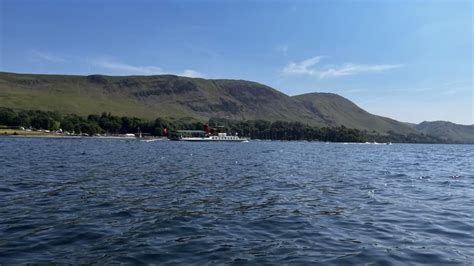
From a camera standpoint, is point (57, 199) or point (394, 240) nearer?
point (394, 240)

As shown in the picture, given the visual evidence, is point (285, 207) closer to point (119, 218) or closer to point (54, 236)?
point (119, 218)

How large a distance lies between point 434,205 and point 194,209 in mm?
17997

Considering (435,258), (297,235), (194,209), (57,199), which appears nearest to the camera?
(435,258)

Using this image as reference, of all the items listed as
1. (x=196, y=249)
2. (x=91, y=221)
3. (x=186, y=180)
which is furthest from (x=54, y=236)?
(x=186, y=180)

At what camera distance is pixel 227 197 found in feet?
105

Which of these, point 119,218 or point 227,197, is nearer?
point 119,218

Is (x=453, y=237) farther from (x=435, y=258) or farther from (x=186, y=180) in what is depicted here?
(x=186, y=180)

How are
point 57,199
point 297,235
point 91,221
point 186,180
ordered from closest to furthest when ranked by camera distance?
point 297,235 < point 91,221 < point 57,199 < point 186,180

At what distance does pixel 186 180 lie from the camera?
141 ft

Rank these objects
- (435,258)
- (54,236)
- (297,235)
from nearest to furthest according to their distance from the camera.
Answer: (435,258)
(54,236)
(297,235)

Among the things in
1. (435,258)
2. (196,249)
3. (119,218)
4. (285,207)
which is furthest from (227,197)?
(435,258)

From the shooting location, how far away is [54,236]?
19281mm

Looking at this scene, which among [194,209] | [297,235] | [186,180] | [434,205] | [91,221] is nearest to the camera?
[297,235]

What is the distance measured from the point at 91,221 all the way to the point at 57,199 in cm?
792
